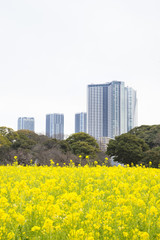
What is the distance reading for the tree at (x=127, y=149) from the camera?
28.4 meters

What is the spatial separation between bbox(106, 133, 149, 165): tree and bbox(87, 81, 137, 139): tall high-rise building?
68215 mm

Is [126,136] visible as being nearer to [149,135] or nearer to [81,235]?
[149,135]

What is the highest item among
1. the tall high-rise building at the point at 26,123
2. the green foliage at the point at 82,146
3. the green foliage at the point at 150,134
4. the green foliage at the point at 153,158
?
the tall high-rise building at the point at 26,123

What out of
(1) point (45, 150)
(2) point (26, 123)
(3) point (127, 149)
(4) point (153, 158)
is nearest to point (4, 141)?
(1) point (45, 150)

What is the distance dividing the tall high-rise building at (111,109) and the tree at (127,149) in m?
68.2

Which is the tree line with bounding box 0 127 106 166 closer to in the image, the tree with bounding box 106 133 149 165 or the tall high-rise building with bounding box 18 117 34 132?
the tree with bounding box 106 133 149 165

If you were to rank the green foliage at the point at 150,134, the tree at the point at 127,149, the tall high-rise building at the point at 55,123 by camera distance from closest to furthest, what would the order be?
1. the tree at the point at 127,149
2. the green foliage at the point at 150,134
3. the tall high-rise building at the point at 55,123

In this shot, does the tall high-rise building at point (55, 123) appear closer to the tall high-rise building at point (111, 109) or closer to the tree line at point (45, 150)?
the tall high-rise building at point (111, 109)

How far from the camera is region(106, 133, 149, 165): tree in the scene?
28406 mm

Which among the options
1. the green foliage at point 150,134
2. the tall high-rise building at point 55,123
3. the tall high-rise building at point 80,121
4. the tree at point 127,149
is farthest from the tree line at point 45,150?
the tall high-rise building at point 80,121

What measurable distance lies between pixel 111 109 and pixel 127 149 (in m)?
75.4

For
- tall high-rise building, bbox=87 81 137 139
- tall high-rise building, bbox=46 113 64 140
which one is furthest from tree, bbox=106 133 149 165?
tall high-rise building, bbox=46 113 64 140

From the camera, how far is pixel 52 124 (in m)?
A: 135

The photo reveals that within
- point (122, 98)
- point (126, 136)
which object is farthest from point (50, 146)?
point (122, 98)
